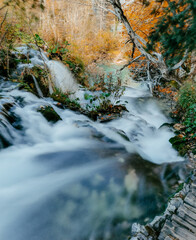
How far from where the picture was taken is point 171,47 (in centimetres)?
165

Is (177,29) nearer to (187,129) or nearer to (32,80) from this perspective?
(187,129)

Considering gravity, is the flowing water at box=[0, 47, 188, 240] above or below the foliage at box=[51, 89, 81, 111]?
below

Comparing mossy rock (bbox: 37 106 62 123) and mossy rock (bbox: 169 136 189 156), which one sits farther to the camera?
mossy rock (bbox: 37 106 62 123)

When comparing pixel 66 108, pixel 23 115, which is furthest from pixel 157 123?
pixel 23 115

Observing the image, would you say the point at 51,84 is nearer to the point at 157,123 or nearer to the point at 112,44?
the point at 157,123

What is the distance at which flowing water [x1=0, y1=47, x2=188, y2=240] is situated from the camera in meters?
1.91

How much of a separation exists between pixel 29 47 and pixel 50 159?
4.89 meters

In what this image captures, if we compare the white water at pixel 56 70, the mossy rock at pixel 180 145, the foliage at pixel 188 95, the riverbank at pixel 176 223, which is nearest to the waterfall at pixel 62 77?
the white water at pixel 56 70

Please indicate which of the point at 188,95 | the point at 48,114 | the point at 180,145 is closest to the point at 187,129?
the point at 180,145

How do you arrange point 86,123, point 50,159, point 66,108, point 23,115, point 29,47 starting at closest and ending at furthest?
point 50,159
point 23,115
point 86,123
point 66,108
point 29,47

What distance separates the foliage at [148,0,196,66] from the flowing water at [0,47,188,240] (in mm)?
2071

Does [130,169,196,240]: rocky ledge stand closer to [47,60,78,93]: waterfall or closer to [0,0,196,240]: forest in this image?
[0,0,196,240]: forest

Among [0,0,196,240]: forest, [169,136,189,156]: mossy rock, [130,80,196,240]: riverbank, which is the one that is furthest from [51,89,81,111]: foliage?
[130,80,196,240]: riverbank

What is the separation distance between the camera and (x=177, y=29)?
1511 millimetres
